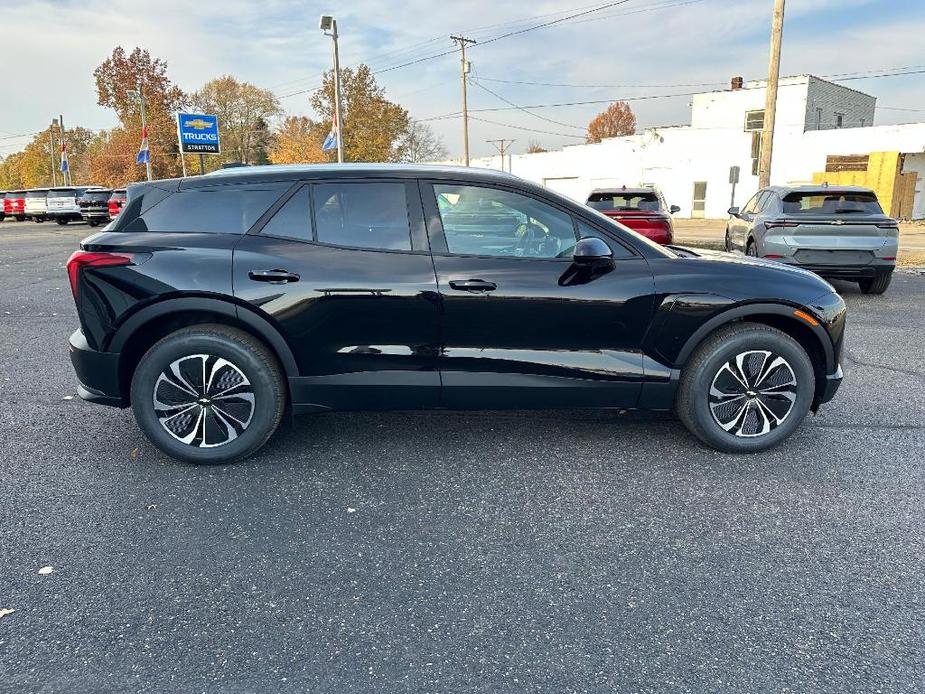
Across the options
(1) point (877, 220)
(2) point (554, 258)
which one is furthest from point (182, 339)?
(1) point (877, 220)

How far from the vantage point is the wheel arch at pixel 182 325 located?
12.0 feet

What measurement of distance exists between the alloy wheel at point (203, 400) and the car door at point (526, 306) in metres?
1.16

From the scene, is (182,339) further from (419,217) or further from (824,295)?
(824,295)

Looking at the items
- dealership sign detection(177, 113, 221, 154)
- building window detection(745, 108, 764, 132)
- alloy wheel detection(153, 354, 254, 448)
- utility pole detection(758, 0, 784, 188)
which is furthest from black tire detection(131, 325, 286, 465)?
dealership sign detection(177, 113, 221, 154)

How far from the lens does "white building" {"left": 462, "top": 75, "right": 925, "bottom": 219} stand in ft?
97.3

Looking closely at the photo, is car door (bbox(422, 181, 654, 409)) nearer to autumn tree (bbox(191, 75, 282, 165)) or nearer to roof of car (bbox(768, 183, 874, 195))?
roof of car (bbox(768, 183, 874, 195))

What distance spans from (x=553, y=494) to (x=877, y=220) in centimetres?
802

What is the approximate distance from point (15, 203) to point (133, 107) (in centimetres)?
2554

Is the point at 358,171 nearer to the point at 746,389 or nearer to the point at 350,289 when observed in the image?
the point at 350,289

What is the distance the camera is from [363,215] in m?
3.77

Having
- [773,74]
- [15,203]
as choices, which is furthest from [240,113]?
[773,74]

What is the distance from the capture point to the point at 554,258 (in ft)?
12.3

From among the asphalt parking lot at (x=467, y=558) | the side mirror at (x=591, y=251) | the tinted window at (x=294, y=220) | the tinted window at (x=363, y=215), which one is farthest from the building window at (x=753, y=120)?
the tinted window at (x=294, y=220)

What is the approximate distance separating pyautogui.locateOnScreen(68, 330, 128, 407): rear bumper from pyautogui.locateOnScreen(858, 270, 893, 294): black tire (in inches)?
381
